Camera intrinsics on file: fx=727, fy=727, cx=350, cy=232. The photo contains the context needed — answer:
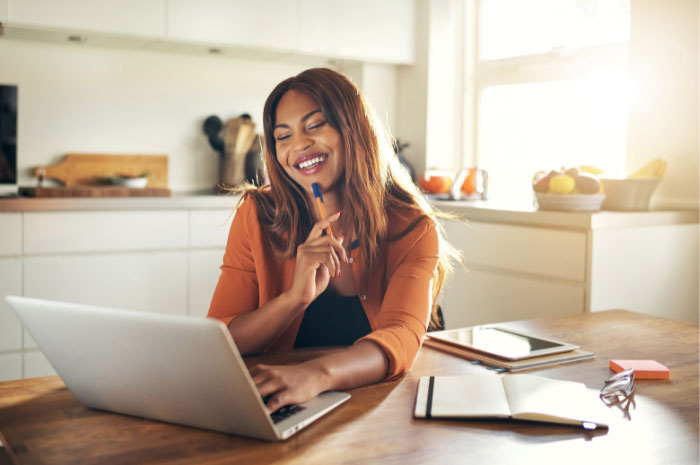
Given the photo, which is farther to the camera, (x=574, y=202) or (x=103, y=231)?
(x=103, y=231)

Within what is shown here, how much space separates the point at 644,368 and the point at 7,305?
262cm

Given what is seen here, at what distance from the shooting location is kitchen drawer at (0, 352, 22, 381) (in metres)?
3.06

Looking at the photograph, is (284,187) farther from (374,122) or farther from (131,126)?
(131,126)

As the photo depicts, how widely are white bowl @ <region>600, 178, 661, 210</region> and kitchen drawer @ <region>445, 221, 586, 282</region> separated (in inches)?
13.9

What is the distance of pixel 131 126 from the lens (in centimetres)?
376

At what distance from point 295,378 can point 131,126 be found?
3.01 meters

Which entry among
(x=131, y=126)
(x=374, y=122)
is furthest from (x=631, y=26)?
(x=131, y=126)

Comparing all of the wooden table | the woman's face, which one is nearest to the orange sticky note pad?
the wooden table

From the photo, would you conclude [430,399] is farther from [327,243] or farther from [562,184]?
[562,184]

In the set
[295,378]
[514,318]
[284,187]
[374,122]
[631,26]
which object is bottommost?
[514,318]

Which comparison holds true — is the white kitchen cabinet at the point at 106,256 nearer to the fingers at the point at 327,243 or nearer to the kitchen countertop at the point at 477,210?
the kitchen countertop at the point at 477,210

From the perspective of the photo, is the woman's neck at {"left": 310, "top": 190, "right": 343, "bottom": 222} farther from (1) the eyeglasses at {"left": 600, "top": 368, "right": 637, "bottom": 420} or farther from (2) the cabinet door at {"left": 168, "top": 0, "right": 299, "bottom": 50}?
(2) the cabinet door at {"left": 168, "top": 0, "right": 299, "bottom": 50}

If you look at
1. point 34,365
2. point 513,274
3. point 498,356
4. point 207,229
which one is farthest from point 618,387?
point 34,365

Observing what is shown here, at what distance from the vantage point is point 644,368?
1.23 meters
